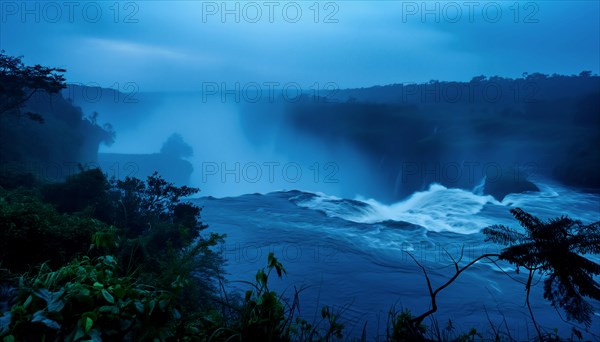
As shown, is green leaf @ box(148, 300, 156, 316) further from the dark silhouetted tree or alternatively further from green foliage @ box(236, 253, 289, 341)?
the dark silhouetted tree

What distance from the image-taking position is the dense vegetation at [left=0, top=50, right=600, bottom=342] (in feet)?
6.84

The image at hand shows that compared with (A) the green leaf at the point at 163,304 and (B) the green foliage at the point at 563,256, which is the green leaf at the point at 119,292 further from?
(B) the green foliage at the point at 563,256

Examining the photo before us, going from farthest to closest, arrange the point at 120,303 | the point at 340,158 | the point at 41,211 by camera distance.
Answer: the point at 340,158
the point at 41,211
the point at 120,303

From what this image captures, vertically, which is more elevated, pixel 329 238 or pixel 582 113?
pixel 582 113

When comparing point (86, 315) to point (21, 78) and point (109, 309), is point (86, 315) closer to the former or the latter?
point (109, 309)

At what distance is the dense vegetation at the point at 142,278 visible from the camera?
2.08 metres

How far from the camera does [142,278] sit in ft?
12.7

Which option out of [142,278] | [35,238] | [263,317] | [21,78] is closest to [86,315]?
[263,317]

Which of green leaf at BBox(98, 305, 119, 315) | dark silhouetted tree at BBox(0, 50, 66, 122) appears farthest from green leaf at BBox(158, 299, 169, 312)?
dark silhouetted tree at BBox(0, 50, 66, 122)

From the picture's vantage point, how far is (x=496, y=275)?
18.7m

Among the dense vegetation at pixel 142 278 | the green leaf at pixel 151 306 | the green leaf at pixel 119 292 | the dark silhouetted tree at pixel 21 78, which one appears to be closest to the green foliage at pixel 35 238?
the dense vegetation at pixel 142 278

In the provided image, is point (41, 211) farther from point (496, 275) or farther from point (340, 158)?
point (340, 158)

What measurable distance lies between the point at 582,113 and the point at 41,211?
54933 mm

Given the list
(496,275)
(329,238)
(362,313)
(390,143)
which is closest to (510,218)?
(496,275)
